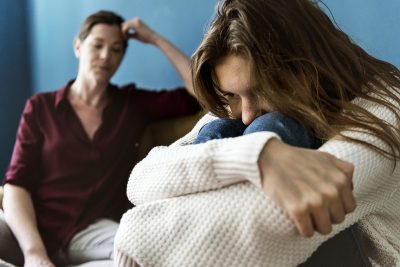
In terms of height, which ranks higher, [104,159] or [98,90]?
[98,90]

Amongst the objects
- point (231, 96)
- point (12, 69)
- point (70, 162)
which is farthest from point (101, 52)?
point (231, 96)

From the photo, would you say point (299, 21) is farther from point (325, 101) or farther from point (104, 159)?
point (104, 159)

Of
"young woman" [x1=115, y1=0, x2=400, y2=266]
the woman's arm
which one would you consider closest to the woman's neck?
the woman's arm

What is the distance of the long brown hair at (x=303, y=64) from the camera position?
0.69 m

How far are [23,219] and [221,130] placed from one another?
88 centimetres

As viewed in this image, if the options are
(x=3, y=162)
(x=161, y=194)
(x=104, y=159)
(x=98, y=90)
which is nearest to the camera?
(x=161, y=194)

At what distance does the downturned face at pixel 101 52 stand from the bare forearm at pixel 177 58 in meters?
0.15

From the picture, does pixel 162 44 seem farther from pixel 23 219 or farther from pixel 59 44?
pixel 23 219

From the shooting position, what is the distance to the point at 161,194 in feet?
2.22

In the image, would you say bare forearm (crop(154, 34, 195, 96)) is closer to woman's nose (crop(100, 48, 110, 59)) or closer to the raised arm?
the raised arm

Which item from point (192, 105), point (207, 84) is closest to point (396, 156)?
point (207, 84)

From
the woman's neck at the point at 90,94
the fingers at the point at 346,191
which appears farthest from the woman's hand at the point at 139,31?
the fingers at the point at 346,191

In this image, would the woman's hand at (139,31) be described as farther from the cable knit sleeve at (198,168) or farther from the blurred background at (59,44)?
the cable knit sleeve at (198,168)

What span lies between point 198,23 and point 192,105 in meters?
0.29
